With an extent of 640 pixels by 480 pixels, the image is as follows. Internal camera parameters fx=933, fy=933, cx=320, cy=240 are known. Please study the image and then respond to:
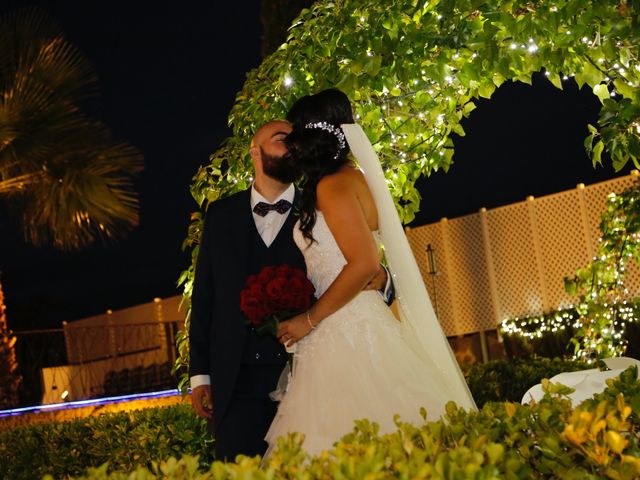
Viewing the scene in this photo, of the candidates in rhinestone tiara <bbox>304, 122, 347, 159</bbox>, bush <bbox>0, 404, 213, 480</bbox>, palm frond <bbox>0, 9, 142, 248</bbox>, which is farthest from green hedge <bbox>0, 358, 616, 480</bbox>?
palm frond <bbox>0, 9, 142, 248</bbox>

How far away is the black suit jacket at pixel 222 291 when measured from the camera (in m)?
3.82

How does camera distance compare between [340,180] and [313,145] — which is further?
[313,145]

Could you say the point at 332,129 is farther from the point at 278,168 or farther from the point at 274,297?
the point at 274,297

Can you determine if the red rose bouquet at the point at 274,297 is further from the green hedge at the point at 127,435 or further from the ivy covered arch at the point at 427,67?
the green hedge at the point at 127,435

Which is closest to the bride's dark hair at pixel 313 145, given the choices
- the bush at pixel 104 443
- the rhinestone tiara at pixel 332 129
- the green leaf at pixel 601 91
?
the rhinestone tiara at pixel 332 129

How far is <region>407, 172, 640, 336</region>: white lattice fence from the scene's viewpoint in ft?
55.3

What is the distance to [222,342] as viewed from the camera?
3.88 metres

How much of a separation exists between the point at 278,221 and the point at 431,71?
3.55 feet

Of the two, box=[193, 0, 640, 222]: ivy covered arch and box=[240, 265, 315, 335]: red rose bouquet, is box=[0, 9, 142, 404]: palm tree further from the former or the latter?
box=[240, 265, 315, 335]: red rose bouquet

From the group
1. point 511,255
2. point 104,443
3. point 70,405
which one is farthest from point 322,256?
point 511,255

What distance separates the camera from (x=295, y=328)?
351cm

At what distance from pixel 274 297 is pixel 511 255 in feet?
49.8

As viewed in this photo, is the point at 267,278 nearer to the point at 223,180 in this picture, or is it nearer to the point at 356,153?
the point at 356,153

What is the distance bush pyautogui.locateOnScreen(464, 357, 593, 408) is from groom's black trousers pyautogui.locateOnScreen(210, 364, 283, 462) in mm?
3411
